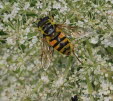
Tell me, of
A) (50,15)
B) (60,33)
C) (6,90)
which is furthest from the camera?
(6,90)

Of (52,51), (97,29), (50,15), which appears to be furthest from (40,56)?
(97,29)

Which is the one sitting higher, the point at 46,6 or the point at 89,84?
the point at 46,6

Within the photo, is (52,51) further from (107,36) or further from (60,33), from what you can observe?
(107,36)
